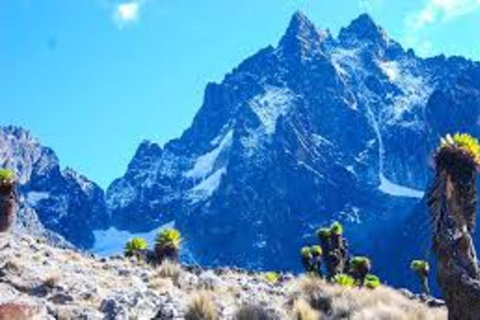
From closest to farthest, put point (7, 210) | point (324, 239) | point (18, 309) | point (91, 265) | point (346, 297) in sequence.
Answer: point (18, 309) → point (346, 297) → point (91, 265) → point (7, 210) → point (324, 239)

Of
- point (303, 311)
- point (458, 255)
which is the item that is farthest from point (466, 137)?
point (303, 311)

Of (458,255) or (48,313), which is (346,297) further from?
(48,313)

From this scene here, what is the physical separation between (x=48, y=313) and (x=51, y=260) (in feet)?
29.4

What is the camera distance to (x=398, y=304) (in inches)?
1242

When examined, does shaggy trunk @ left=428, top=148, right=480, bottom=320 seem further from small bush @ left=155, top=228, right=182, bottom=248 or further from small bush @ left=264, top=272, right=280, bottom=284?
small bush @ left=155, top=228, right=182, bottom=248

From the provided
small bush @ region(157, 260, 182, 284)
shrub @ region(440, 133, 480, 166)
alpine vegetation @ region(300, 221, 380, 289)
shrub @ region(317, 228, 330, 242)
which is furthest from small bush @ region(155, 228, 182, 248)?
shrub @ region(440, 133, 480, 166)

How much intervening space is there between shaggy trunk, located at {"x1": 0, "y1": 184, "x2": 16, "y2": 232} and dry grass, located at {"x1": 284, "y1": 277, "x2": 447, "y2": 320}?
1234cm

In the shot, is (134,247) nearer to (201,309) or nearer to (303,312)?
(303,312)

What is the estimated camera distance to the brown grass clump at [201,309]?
2550 centimetres

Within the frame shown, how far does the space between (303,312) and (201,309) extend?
3.01 meters

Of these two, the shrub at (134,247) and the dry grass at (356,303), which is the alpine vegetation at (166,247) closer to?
the shrub at (134,247)

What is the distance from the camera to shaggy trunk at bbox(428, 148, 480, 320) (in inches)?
1075

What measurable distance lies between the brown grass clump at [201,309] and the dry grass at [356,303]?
412 centimetres

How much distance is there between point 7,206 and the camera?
40156 millimetres
